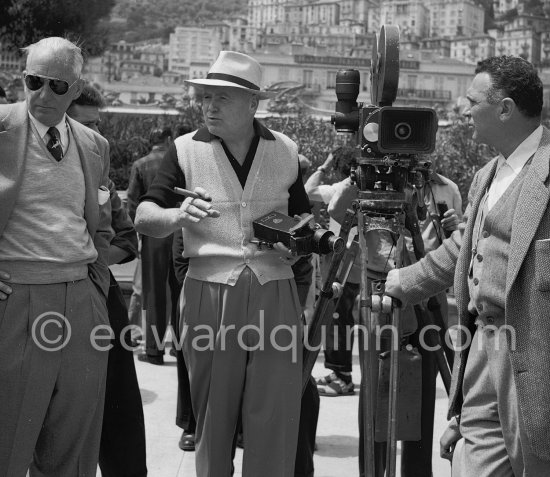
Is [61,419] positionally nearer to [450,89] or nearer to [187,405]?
[187,405]

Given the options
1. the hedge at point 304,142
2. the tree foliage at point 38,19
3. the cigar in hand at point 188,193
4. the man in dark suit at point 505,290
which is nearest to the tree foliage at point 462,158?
the hedge at point 304,142

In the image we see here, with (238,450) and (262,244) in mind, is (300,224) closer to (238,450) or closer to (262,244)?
(262,244)

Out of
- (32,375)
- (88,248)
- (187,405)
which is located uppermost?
(88,248)

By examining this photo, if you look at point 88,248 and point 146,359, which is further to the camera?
point 146,359

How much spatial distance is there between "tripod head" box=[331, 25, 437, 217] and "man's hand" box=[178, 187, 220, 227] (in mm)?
646

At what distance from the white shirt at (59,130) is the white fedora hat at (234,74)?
1.81 feet

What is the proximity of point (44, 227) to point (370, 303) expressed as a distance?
1.21 m

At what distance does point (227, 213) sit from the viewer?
3.95 m

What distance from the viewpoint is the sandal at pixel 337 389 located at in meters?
6.58

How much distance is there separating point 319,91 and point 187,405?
11823cm

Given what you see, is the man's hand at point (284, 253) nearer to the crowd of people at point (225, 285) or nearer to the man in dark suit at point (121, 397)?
the crowd of people at point (225, 285)

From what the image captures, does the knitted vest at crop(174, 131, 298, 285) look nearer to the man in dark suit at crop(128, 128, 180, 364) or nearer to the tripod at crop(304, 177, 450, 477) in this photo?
the tripod at crop(304, 177, 450, 477)

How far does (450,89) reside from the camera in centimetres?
13312

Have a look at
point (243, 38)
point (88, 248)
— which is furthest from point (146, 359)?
point (243, 38)
